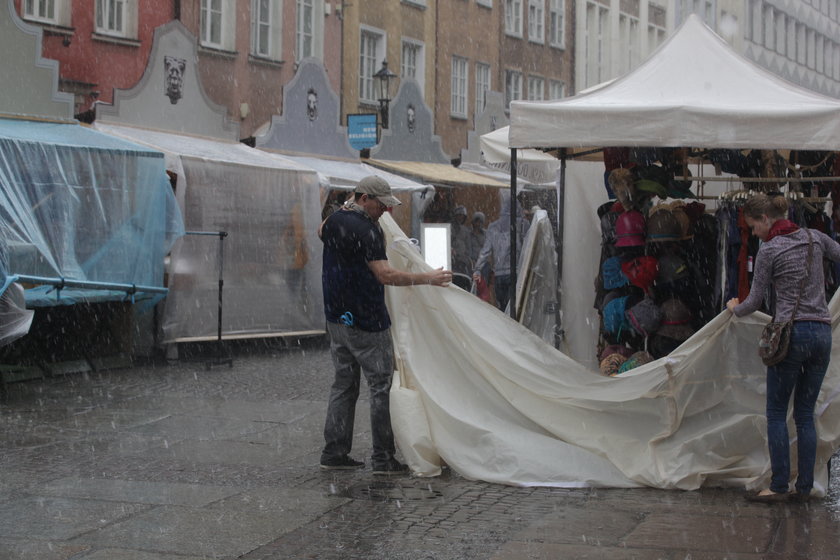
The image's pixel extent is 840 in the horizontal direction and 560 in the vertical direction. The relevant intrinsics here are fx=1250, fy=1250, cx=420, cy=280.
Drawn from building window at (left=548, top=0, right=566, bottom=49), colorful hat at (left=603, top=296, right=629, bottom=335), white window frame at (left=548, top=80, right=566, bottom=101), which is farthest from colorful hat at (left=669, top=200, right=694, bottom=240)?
building window at (left=548, top=0, right=566, bottom=49)

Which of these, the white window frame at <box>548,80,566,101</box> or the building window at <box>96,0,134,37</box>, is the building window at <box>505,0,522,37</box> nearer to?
the white window frame at <box>548,80,566,101</box>

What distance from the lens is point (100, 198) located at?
13188mm

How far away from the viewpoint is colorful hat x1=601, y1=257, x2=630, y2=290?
9102 mm

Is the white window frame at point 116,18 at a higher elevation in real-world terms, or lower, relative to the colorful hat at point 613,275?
higher

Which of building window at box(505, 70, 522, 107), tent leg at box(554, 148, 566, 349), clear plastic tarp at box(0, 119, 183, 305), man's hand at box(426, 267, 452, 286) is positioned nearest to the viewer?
man's hand at box(426, 267, 452, 286)

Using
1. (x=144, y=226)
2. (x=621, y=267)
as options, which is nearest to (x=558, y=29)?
(x=144, y=226)

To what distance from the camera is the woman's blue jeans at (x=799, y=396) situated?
6.79 meters

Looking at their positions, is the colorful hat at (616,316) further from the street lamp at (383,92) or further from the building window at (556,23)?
the building window at (556,23)

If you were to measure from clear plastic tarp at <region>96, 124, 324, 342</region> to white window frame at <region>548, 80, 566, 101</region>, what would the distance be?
22208 millimetres

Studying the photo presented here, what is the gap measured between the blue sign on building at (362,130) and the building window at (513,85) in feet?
42.1

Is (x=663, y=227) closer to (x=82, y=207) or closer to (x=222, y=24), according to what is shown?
(x=82, y=207)

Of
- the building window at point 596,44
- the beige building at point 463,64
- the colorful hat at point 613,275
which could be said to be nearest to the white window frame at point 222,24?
the beige building at point 463,64

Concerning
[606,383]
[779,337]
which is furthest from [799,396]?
[606,383]

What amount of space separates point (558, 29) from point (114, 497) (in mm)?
34132
